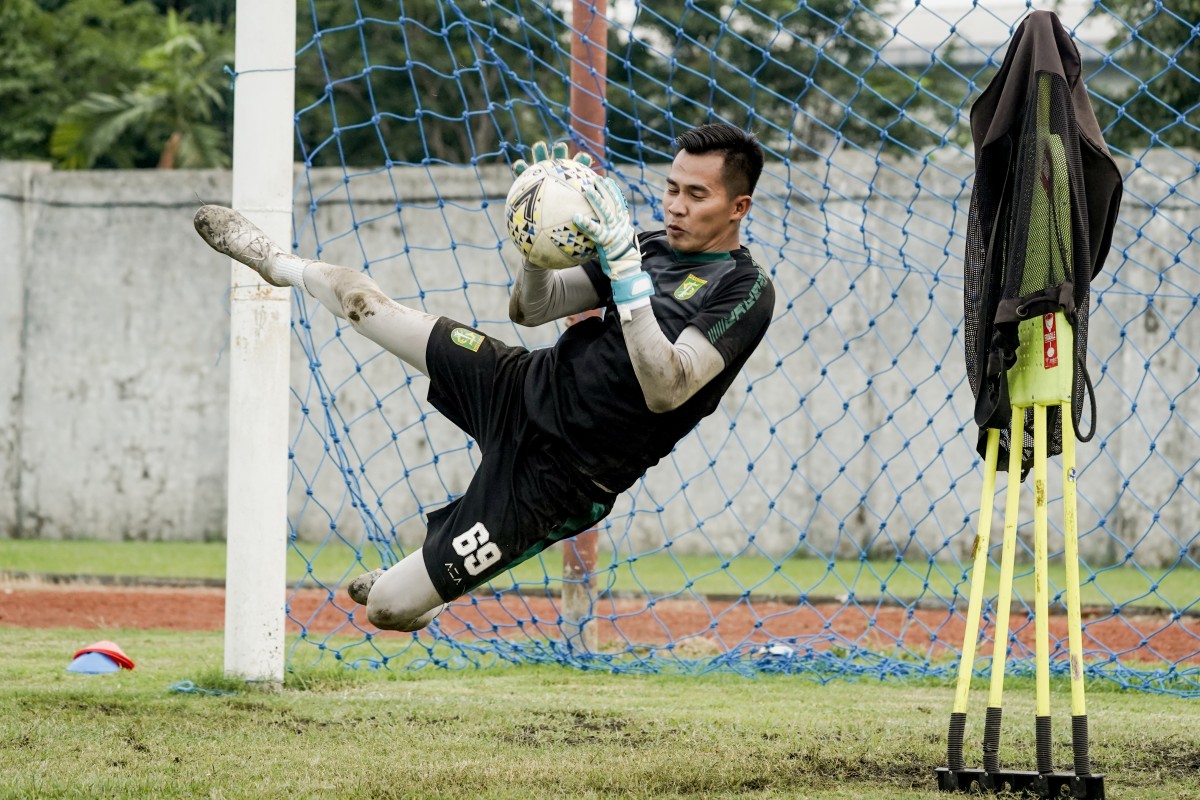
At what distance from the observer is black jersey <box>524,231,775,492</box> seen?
411 centimetres

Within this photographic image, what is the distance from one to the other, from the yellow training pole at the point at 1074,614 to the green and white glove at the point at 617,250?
136 cm

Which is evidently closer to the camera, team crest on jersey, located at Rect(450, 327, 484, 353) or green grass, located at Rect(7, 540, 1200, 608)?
team crest on jersey, located at Rect(450, 327, 484, 353)

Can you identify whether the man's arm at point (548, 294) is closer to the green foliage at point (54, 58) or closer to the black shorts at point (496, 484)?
the black shorts at point (496, 484)

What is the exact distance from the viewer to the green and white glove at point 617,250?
384cm

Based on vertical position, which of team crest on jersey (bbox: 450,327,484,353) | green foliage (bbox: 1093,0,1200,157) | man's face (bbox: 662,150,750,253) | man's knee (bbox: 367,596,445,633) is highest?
green foliage (bbox: 1093,0,1200,157)

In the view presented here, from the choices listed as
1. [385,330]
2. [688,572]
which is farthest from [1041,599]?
[688,572]

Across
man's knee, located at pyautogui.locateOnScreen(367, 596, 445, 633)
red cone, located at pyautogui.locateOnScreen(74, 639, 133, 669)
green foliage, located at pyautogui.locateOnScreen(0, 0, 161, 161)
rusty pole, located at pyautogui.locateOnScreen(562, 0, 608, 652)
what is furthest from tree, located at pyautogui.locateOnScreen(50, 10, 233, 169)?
man's knee, located at pyautogui.locateOnScreen(367, 596, 445, 633)

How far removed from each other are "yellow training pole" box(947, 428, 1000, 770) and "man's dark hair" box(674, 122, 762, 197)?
1.11 m

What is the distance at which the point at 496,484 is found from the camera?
4.22 m

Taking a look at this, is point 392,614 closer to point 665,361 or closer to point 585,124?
point 665,361

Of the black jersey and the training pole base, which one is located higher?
the black jersey

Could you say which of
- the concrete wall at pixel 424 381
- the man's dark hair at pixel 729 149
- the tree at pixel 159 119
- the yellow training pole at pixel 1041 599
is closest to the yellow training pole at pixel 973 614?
the yellow training pole at pixel 1041 599

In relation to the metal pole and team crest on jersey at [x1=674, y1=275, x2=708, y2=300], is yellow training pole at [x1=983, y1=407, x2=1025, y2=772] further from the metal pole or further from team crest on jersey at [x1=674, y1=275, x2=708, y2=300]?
the metal pole

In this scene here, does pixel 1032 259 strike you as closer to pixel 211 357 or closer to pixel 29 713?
pixel 29 713
